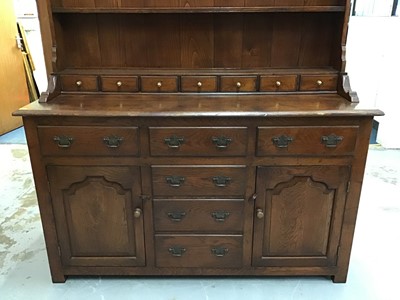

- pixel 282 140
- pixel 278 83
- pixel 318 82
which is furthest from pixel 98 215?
pixel 318 82

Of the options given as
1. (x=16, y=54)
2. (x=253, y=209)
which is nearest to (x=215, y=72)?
(x=253, y=209)

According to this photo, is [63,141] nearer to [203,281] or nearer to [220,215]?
[220,215]

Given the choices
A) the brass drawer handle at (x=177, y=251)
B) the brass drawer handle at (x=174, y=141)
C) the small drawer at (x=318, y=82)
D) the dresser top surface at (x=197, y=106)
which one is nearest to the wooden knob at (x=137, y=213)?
the brass drawer handle at (x=177, y=251)

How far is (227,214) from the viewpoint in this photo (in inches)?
61.8

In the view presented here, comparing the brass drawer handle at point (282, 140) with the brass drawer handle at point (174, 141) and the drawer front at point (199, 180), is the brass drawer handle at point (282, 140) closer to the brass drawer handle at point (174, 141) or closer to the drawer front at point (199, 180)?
the drawer front at point (199, 180)

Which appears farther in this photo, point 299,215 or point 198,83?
point 198,83

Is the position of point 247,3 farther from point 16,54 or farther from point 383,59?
point 16,54

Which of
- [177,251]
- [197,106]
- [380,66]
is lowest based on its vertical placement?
[177,251]

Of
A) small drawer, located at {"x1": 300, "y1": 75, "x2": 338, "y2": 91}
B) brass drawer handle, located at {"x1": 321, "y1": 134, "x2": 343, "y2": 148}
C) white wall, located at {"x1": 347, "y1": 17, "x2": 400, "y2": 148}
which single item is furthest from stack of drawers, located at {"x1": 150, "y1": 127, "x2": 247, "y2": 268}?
white wall, located at {"x1": 347, "y1": 17, "x2": 400, "y2": 148}

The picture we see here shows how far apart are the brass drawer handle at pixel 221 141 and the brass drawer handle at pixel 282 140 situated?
0.18 m

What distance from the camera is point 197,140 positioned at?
1433 millimetres

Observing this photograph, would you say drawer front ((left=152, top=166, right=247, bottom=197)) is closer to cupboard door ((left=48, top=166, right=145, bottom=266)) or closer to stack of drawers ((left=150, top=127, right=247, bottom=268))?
stack of drawers ((left=150, top=127, right=247, bottom=268))

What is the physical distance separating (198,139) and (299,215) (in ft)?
1.90

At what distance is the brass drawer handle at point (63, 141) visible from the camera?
1.43 meters
